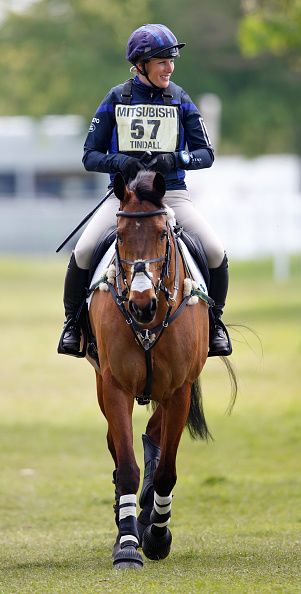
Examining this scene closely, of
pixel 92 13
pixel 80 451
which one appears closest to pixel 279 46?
pixel 80 451

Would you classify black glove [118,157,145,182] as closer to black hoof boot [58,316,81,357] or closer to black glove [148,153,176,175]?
black glove [148,153,176,175]

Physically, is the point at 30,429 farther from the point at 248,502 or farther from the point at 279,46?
the point at 279,46

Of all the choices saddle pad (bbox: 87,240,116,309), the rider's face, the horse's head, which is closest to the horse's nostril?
the horse's head

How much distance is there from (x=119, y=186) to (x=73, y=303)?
62.3 inches

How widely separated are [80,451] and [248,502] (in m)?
3.42

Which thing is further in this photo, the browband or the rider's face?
the rider's face

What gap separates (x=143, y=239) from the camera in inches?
308

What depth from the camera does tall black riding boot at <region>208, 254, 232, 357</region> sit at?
30.7 feet

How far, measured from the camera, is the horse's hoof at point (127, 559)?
8.20 metres

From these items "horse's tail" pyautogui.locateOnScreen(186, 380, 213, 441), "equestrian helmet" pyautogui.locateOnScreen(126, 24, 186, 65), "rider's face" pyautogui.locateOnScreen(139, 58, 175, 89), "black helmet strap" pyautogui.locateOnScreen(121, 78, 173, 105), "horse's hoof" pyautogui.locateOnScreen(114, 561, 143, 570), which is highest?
"equestrian helmet" pyautogui.locateOnScreen(126, 24, 186, 65)

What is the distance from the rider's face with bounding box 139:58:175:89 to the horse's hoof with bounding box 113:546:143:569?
2.75m

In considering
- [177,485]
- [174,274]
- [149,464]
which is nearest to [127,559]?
[149,464]

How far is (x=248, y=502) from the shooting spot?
1191 cm

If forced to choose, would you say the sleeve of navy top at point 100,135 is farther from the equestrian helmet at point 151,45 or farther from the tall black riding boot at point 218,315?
the tall black riding boot at point 218,315
